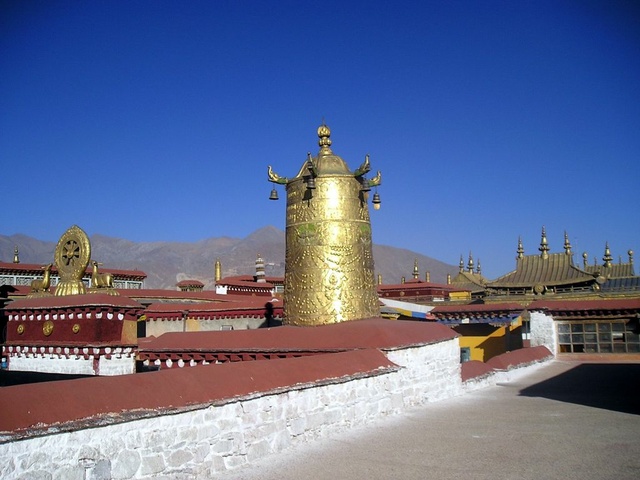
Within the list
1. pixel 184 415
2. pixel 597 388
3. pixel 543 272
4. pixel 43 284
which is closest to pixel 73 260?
pixel 43 284

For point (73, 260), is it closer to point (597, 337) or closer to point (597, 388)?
point (597, 388)

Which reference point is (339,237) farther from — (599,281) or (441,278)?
(441,278)

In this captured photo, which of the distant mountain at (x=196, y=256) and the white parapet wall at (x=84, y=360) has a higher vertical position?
the distant mountain at (x=196, y=256)

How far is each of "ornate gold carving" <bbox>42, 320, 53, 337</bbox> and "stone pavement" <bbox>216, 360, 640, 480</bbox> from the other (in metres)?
9.58

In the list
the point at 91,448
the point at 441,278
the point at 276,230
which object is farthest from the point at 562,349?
the point at 276,230

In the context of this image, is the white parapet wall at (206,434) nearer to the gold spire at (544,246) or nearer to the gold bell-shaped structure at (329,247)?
the gold bell-shaped structure at (329,247)

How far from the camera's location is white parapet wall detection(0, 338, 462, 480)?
4820 mm

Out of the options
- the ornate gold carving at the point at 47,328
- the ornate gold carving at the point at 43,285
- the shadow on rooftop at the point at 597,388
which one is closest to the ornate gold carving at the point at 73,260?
the ornate gold carving at the point at 47,328

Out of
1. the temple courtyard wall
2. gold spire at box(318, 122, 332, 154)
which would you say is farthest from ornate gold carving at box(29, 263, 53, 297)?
the temple courtyard wall

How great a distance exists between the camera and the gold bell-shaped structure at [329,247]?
40.8ft

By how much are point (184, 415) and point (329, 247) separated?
273 inches

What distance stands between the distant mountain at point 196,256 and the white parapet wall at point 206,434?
94.2 m

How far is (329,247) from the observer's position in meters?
12.6

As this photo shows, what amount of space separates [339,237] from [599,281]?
73.2 feet
